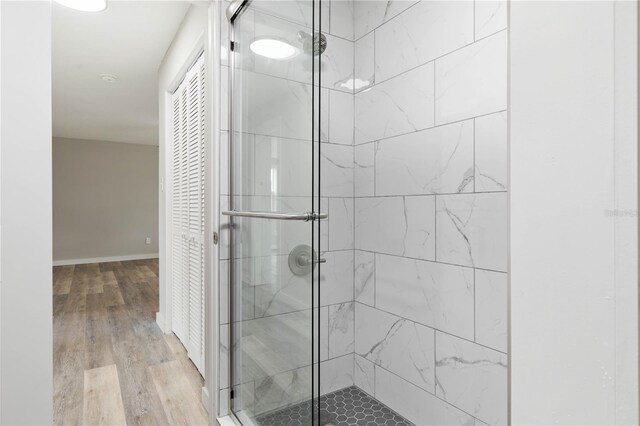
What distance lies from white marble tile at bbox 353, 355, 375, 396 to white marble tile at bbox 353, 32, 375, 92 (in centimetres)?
159

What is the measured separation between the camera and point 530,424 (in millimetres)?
360

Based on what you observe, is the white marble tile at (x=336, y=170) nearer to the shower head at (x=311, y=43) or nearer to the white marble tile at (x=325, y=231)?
the white marble tile at (x=325, y=231)

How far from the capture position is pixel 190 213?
2.56 metres

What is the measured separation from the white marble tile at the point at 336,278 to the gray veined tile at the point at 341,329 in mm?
47

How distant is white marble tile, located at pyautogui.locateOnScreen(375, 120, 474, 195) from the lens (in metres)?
1.52

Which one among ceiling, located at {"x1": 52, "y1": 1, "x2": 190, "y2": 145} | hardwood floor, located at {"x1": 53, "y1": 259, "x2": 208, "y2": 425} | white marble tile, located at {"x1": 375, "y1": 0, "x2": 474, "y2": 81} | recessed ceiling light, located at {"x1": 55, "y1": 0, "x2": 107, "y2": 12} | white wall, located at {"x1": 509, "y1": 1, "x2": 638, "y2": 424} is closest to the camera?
white wall, located at {"x1": 509, "y1": 1, "x2": 638, "y2": 424}

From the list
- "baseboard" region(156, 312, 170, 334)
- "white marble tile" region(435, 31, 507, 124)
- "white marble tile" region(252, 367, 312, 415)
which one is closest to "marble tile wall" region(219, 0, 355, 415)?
"white marble tile" region(252, 367, 312, 415)

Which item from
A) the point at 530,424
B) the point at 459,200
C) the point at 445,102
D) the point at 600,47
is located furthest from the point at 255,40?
the point at 530,424

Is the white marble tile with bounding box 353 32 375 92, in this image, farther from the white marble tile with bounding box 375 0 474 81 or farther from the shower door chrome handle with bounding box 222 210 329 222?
the shower door chrome handle with bounding box 222 210 329 222

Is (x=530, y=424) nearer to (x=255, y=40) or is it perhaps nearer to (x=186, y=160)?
(x=255, y=40)

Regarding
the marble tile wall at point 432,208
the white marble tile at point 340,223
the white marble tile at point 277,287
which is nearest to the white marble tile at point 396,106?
the marble tile wall at point 432,208

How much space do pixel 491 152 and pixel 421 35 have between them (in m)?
0.70

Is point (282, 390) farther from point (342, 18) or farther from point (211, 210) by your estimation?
point (342, 18)

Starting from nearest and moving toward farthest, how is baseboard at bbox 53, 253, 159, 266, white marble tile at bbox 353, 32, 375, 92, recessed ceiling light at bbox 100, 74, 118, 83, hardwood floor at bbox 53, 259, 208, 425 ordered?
hardwood floor at bbox 53, 259, 208, 425, white marble tile at bbox 353, 32, 375, 92, recessed ceiling light at bbox 100, 74, 118, 83, baseboard at bbox 53, 253, 159, 266
